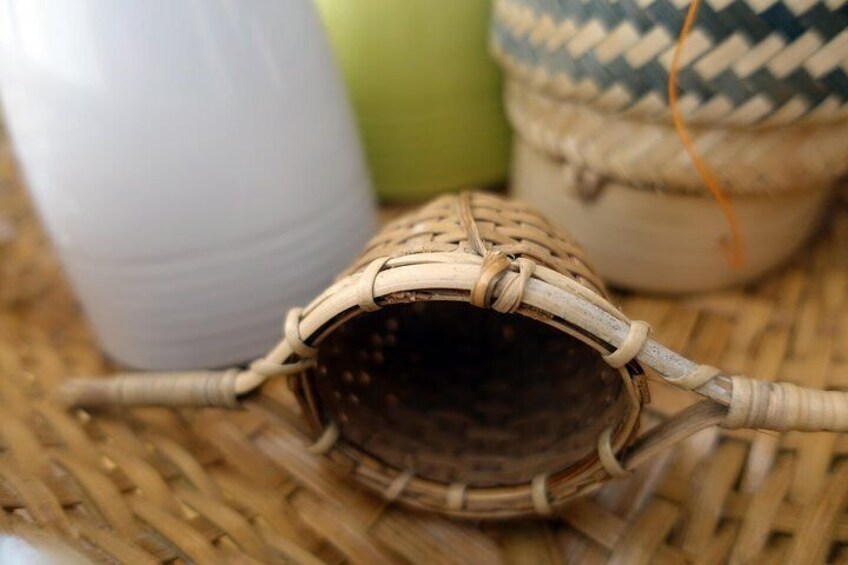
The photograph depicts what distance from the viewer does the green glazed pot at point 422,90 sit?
0.58 metres

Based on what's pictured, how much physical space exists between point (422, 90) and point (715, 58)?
26cm

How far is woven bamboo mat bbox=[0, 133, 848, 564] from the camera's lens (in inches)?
13.6

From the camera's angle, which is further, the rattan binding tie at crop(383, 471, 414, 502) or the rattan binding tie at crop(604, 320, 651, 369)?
the rattan binding tie at crop(383, 471, 414, 502)

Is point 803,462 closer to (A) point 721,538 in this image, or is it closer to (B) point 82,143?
Answer: (A) point 721,538

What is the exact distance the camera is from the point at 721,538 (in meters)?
0.37

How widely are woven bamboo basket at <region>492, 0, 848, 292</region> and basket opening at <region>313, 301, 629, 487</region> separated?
125mm

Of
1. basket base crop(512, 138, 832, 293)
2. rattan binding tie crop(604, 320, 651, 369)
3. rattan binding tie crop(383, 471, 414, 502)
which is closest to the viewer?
rattan binding tie crop(604, 320, 651, 369)

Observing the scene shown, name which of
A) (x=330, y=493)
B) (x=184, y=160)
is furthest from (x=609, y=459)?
(x=184, y=160)

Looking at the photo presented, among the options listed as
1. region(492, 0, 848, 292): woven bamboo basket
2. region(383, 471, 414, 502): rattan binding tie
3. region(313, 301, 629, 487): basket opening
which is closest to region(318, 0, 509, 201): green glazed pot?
region(492, 0, 848, 292): woven bamboo basket

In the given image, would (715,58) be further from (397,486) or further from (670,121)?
(397,486)

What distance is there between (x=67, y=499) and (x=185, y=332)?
0.49 feet

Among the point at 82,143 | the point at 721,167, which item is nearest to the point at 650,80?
the point at 721,167

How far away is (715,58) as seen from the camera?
16.1 inches

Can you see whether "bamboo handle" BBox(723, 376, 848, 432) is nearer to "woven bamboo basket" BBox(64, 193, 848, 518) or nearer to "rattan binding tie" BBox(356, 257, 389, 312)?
"woven bamboo basket" BBox(64, 193, 848, 518)
